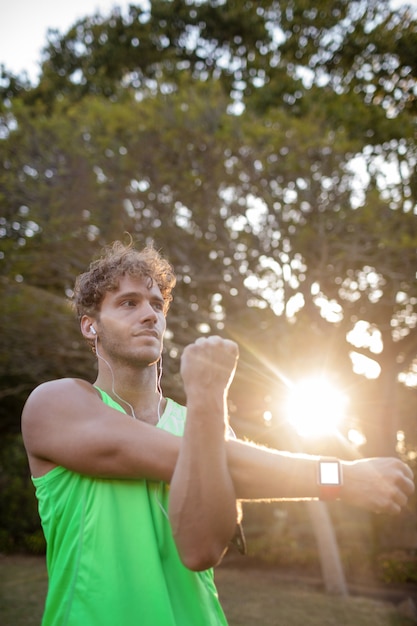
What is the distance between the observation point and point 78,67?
44.8 ft

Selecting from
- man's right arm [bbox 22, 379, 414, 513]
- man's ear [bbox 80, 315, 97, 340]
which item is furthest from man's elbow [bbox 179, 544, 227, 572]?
man's ear [bbox 80, 315, 97, 340]

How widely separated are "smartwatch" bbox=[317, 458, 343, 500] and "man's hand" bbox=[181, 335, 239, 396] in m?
0.37

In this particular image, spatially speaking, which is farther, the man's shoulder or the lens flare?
the lens flare

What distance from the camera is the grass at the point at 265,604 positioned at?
9.59 m

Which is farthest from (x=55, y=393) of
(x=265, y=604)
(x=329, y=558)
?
(x=329, y=558)

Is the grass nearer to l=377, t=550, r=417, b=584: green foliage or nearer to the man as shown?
l=377, t=550, r=417, b=584: green foliage

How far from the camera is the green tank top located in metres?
1.71

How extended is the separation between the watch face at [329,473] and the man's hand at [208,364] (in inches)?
14.3

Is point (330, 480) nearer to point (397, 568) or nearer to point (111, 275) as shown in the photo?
point (111, 275)

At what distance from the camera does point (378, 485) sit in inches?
64.7

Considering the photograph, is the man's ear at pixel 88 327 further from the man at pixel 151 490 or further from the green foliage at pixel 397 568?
the green foliage at pixel 397 568

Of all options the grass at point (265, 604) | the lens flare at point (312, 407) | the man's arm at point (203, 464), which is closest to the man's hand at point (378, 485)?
the man's arm at point (203, 464)

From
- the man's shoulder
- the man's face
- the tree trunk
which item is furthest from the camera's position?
the tree trunk

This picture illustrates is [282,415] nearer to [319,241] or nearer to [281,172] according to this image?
[319,241]
